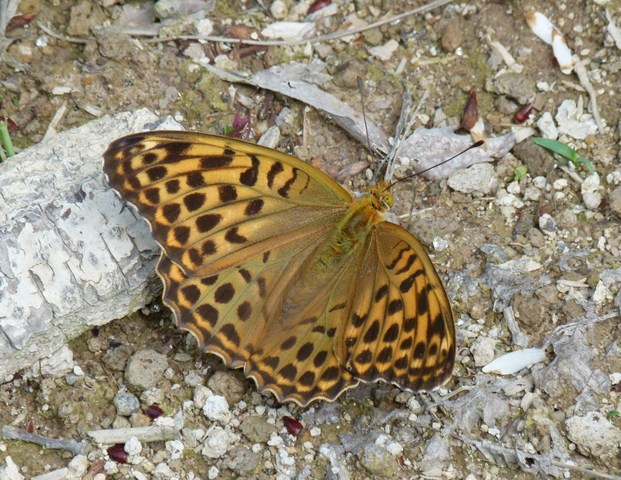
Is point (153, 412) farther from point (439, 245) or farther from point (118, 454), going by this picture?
point (439, 245)

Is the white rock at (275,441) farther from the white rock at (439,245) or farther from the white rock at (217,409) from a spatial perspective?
the white rock at (439,245)

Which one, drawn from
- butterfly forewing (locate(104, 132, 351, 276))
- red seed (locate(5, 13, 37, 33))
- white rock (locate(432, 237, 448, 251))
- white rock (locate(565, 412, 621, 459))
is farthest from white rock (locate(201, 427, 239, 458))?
red seed (locate(5, 13, 37, 33))

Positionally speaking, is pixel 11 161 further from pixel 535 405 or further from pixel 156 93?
pixel 535 405

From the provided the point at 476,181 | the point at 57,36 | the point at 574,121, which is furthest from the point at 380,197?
the point at 57,36

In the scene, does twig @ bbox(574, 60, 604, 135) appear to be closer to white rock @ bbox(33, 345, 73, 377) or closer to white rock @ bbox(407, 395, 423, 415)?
white rock @ bbox(407, 395, 423, 415)

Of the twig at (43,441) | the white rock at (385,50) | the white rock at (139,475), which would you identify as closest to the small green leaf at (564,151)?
the white rock at (385,50)

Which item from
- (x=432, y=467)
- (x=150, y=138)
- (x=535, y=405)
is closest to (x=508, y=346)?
(x=535, y=405)
